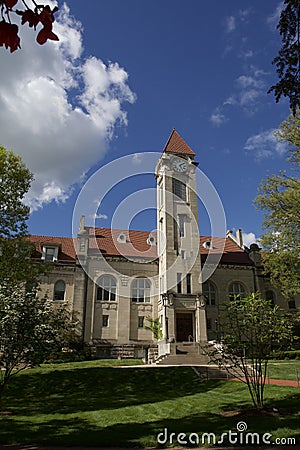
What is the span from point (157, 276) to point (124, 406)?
2530cm

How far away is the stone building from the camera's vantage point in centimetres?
3671

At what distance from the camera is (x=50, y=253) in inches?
1563

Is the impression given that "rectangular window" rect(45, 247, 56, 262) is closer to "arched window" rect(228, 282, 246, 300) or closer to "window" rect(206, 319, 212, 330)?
"window" rect(206, 319, 212, 330)

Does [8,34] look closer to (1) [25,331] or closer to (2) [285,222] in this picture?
(1) [25,331]

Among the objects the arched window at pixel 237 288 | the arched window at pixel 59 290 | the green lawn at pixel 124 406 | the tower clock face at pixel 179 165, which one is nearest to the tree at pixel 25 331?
the green lawn at pixel 124 406

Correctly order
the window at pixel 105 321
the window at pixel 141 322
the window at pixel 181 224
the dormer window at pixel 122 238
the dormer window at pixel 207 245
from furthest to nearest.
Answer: the dormer window at pixel 207 245 → the dormer window at pixel 122 238 → the window at pixel 181 224 → the window at pixel 141 322 → the window at pixel 105 321

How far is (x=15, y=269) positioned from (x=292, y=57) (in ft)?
61.0

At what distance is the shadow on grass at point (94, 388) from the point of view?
1609 centimetres

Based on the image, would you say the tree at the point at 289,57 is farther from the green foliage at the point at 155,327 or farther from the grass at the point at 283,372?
the green foliage at the point at 155,327

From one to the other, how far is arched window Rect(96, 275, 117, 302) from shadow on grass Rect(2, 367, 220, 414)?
A: 1403cm

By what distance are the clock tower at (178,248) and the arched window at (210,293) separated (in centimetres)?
317

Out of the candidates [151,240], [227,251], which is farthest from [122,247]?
[227,251]

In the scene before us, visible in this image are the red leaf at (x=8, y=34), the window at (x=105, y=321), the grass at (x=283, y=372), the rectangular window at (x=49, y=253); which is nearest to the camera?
the red leaf at (x=8, y=34)

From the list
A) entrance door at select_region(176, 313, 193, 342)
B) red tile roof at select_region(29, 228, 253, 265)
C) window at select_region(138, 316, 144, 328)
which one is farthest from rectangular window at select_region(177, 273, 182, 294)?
window at select_region(138, 316, 144, 328)
